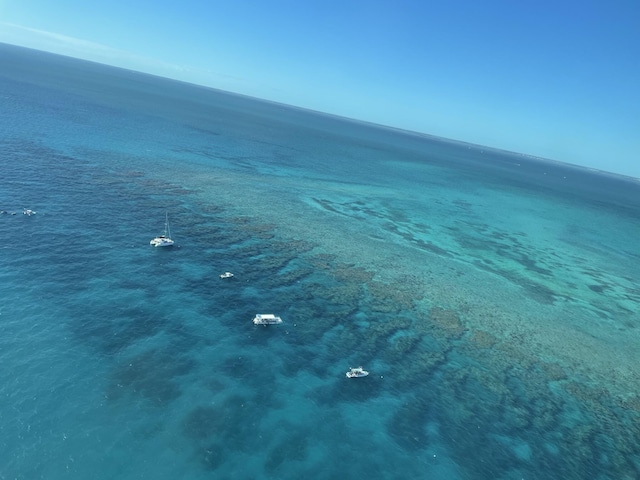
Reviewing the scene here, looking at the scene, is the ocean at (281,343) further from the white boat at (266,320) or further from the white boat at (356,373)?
the white boat at (266,320)

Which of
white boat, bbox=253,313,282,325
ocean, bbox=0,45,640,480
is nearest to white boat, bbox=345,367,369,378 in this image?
ocean, bbox=0,45,640,480

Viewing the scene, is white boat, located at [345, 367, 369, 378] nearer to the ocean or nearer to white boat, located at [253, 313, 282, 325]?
the ocean

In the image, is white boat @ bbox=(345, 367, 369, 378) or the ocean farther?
white boat @ bbox=(345, 367, 369, 378)

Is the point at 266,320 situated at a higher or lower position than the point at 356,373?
higher

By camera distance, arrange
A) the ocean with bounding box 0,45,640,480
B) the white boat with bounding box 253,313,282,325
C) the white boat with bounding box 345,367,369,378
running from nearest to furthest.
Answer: the ocean with bounding box 0,45,640,480
the white boat with bounding box 345,367,369,378
the white boat with bounding box 253,313,282,325

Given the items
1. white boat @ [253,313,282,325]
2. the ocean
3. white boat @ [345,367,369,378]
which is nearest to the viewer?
the ocean

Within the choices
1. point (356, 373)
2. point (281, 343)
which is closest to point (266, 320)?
point (281, 343)

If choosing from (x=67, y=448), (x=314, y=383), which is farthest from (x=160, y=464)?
(x=314, y=383)

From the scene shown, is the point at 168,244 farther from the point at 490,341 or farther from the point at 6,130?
the point at 6,130

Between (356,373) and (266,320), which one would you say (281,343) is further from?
(356,373)
